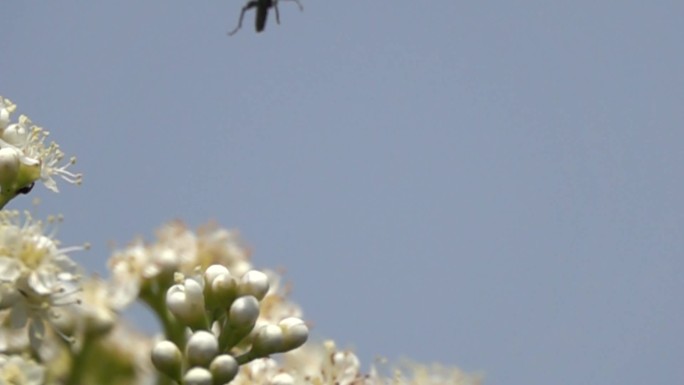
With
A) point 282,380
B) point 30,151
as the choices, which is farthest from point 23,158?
point 282,380

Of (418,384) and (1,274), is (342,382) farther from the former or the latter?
(1,274)

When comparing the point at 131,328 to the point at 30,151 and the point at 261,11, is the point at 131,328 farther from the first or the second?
the point at 261,11

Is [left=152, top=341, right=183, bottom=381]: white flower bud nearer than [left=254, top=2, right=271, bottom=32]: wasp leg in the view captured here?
No

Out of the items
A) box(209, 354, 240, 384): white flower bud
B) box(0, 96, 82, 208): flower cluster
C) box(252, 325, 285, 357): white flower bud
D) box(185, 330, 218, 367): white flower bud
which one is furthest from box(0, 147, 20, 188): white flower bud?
box(252, 325, 285, 357): white flower bud

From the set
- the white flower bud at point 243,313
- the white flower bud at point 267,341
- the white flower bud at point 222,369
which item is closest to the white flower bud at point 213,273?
the white flower bud at point 243,313

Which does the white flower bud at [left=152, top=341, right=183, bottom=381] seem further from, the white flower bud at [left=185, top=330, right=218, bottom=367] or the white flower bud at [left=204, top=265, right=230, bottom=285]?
the white flower bud at [left=204, top=265, right=230, bottom=285]

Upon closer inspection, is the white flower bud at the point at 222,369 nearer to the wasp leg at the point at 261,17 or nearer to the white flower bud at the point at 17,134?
the white flower bud at the point at 17,134

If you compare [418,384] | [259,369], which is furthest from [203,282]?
[418,384]

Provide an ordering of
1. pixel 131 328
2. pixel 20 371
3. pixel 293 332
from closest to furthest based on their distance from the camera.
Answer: pixel 20 371, pixel 293 332, pixel 131 328
